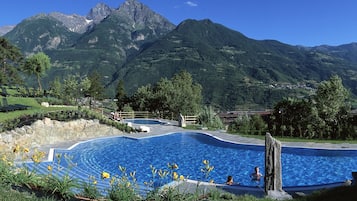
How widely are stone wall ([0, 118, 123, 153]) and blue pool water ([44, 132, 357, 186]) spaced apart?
95 centimetres

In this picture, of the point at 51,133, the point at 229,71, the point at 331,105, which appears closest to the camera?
the point at 51,133

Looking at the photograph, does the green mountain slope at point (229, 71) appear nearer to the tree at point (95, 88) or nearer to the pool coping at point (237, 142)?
the tree at point (95, 88)

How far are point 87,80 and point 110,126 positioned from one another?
80.5 feet

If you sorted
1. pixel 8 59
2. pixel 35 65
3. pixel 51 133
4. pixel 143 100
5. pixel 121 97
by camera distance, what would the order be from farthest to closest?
pixel 121 97, pixel 143 100, pixel 35 65, pixel 8 59, pixel 51 133

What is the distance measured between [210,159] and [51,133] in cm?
832

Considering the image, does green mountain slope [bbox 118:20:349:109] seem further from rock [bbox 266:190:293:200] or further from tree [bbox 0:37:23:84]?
rock [bbox 266:190:293:200]

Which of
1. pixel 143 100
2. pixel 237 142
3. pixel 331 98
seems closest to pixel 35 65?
pixel 143 100

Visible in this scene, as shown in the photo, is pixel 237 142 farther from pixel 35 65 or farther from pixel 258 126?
pixel 35 65

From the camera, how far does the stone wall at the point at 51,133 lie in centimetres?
1455

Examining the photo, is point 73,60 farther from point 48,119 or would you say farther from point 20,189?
point 20,189

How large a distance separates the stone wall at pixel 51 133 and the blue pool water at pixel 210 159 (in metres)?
0.95

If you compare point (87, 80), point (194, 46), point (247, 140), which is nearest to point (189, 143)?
point (247, 140)

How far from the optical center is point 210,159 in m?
15.2

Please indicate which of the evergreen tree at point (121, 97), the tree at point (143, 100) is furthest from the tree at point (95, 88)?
the tree at point (143, 100)
